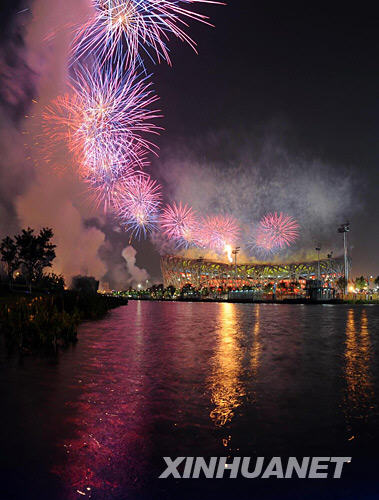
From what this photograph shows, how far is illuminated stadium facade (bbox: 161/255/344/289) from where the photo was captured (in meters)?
182

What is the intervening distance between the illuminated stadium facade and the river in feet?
561

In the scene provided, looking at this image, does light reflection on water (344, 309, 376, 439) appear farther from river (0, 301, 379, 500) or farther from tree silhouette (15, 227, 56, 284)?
tree silhouette (15, 227, 56, 284)

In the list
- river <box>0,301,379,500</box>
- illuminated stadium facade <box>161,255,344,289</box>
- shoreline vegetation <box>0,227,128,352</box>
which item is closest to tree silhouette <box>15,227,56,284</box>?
shoreline vegetation <box>0,227,128,352</box>

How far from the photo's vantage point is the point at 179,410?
247 inches

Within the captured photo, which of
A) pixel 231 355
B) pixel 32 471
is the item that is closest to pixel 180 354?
pixel 231 355

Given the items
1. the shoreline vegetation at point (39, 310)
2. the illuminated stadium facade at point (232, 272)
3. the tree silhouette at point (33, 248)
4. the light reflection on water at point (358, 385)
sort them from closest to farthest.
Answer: the light reflection on water at point (358, 385)
the shoreline vegetation at point (39, 310)
the tree silhouette at point (33, 248)
the illuminated stadium facade at point (232, 272)

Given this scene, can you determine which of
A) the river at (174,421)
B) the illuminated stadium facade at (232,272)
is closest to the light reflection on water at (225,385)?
the river at (174,421)

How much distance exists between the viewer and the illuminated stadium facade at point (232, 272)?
182125mm

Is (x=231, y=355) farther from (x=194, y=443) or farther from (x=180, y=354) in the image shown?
(x=194, y=443)

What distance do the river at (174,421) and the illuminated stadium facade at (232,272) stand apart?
17097cm

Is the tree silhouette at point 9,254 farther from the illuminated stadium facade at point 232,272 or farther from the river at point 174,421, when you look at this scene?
the illuminated stadium facade at point 232,272

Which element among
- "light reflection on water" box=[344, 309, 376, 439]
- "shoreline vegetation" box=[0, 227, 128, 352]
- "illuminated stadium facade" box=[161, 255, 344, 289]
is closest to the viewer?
"light reflection on water" box=[344, 309, 376, 439]

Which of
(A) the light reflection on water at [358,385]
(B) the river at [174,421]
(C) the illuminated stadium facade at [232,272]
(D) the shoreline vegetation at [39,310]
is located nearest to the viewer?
(B) the river at [174,421]

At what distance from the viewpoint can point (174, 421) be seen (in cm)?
571
